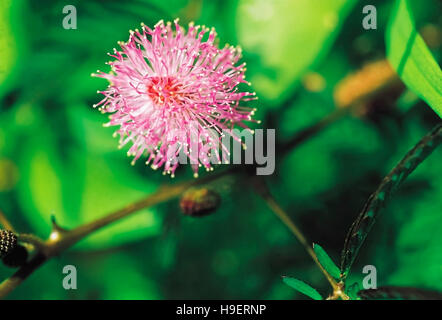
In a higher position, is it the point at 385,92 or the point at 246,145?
the point at 385,92

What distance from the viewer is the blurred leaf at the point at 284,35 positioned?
93cm

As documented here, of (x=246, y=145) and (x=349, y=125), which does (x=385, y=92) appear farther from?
(x=246, y=145)

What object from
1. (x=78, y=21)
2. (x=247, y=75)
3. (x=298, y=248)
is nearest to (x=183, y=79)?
(x=247, y=75)

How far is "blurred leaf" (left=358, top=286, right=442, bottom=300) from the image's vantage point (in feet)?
1.98

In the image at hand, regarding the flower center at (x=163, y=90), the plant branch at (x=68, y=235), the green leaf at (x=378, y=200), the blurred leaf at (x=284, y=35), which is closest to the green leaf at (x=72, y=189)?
the plant branch at (x=68, y=235)

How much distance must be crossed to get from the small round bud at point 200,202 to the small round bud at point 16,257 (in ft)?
0.91

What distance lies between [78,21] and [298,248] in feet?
2.33

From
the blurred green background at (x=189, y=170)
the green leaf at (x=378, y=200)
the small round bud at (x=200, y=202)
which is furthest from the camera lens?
the blurred green background at (x=189, y=170)

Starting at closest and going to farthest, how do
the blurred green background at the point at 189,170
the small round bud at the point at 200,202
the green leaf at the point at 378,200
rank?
the green leaf at the point at 378,200 → the small round bud at the point at 200,202 → the blurred green background at the point at 189,170

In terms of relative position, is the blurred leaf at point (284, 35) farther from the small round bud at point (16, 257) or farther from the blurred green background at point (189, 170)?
the small round bud at point (16, 257)

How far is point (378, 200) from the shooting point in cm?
60

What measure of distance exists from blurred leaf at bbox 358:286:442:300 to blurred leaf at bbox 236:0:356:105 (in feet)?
1.63

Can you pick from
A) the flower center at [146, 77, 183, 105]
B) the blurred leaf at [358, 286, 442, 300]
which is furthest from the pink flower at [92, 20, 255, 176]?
the blurred leaf at [358, 286, 442, 300]

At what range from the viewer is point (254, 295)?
3.07 ft
